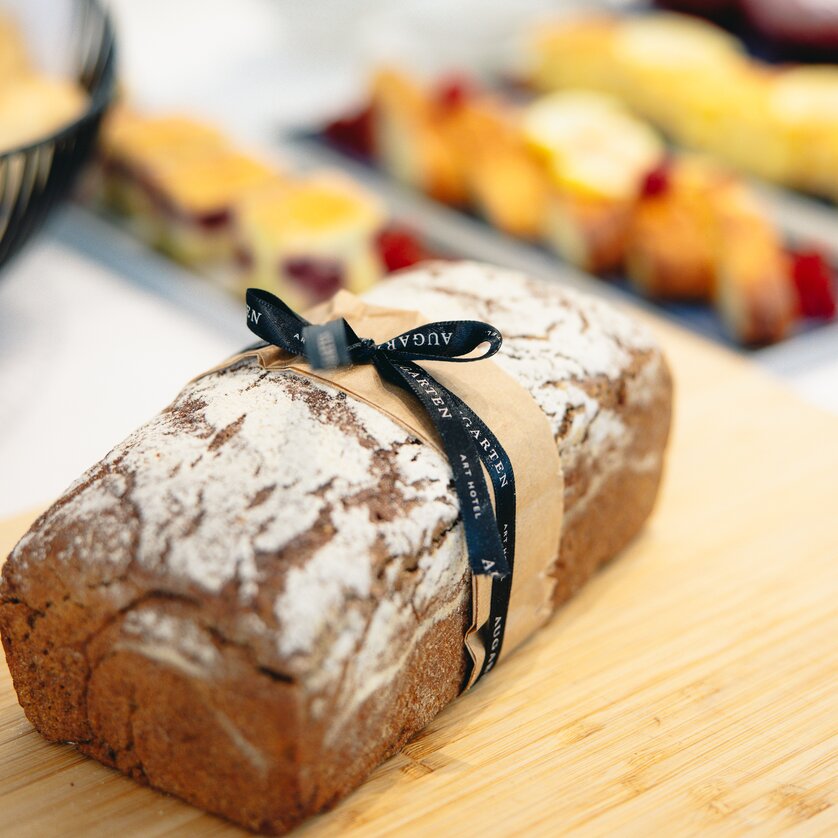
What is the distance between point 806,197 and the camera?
88.0 inches

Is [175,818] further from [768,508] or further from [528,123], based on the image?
[528,123]

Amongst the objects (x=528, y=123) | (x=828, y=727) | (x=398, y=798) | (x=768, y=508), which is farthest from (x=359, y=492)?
(x=528, y=123)

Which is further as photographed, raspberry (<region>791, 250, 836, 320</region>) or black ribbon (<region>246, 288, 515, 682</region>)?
raspberry (<region>791, 250, 836, 320</region>)

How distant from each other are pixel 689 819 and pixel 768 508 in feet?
1.77

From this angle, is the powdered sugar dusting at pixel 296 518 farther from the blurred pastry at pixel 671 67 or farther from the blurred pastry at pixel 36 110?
the blurred pastry at pixel 671 67

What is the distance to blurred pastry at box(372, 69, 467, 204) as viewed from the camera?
87.5 inches

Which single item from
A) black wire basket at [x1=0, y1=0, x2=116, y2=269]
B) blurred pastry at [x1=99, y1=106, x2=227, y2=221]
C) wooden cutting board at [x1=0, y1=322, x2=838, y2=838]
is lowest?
wooden cutting board at [x1=0, y1=322, x2=838, y2=838]

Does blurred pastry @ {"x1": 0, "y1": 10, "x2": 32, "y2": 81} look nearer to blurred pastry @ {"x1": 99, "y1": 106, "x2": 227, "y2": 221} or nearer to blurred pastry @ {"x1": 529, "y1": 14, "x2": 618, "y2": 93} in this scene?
blurred pastry @ {"x1": 99, "y1": 106, "x2": 227, "y2": 221}

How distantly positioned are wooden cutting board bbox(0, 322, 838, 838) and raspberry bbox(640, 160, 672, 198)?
643 millimetres

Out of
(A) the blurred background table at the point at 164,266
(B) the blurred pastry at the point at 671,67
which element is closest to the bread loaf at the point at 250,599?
(A) the blurred background table at the point at 164,266

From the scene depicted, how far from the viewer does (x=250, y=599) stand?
891 mm

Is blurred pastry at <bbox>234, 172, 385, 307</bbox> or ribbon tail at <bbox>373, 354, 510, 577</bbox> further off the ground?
ribbon tail at <bbox>373, 354, 510, 577</bbox>

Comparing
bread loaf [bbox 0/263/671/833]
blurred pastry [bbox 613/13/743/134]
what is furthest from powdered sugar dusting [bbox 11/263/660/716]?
blurred pastry [bbox 613/13/743/134]

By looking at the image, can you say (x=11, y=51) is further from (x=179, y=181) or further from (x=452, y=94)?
(x=452, y=94)
